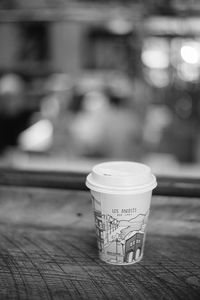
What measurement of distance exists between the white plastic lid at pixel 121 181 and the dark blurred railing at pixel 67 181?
22cm

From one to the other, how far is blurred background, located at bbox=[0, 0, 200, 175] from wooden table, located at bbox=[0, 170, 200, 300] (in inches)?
68.7

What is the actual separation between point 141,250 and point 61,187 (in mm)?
395

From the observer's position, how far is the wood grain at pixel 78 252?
103 cm

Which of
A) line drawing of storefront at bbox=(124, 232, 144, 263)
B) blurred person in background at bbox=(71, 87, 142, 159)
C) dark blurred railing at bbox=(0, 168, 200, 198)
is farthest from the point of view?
blurred person in background at bbox=(71, 87, 142, 159)

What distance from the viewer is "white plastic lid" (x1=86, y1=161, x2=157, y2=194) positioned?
1096 millimetres

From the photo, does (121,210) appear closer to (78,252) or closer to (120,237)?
(120,237)

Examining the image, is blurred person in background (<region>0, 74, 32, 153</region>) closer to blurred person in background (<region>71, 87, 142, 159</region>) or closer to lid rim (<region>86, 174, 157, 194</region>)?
blurred person in background (<region>71, 87, 142, 159</region>)

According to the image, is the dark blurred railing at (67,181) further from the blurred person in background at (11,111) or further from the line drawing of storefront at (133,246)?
the blurred person in background at (11,111)

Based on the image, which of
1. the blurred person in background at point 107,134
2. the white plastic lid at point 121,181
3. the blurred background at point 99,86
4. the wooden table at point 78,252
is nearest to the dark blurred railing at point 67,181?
the wooden table at point 78,252

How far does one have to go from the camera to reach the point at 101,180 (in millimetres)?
1123

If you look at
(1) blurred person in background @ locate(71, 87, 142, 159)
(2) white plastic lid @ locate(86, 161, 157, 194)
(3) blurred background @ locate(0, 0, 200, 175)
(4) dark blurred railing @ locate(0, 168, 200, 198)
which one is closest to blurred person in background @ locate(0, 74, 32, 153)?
(3) blurred background @ locate(0, 0, 200, 175)

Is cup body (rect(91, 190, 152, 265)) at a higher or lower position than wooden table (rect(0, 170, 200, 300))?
higher

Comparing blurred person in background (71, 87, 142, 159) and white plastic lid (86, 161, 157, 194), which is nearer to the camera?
white plastic lid (86, 161, 157, 194)

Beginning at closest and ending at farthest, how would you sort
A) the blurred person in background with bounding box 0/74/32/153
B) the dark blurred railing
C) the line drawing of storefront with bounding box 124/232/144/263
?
A: 1. the line drawing of storefront with bounding box 124/232/144/263
2. the dark blurred railing
3. the blurred person in background with bounding box 0/74/32/153
